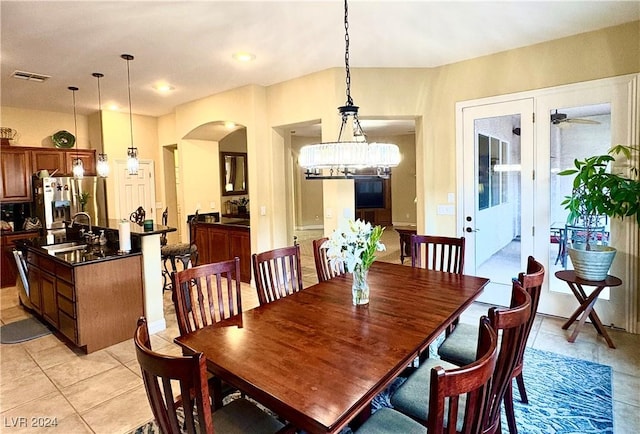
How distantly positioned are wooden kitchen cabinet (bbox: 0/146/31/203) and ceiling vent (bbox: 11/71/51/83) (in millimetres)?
1763

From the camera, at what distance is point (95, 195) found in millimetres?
6621

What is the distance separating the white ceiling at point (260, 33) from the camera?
295cm

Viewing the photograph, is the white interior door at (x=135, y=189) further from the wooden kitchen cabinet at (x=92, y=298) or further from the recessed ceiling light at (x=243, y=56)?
the recessed ceiling light at (x=243, y=56)

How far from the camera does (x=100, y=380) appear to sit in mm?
2852

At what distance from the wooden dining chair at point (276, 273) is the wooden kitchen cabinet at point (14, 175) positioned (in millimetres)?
5490

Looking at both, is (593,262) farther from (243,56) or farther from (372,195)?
(372,195)

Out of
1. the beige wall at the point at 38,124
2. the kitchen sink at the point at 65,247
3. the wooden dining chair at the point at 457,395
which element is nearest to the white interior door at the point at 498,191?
the wooden dining chair at the point at 457,395

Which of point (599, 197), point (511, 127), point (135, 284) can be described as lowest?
point (135, 284)

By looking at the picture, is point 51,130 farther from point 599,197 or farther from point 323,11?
point 599,197

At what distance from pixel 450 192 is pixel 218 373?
12.1 feet

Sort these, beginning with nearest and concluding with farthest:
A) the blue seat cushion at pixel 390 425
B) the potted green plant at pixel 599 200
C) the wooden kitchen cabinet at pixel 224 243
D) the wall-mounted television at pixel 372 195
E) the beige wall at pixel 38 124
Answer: the blue seat cushion at pixel 390 425 → the potted green plant at pixel 599 200 → the wooden kitchen cabinet at pixel 224 243 → the beige wall at pixel 38 124 → the wall-mounted television at pixel 372 195

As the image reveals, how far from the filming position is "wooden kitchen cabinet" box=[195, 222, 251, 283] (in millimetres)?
5492

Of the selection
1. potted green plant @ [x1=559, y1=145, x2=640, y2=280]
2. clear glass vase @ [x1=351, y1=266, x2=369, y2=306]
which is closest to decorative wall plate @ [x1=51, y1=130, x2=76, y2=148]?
clear glass vase @ [x1=351, y1=266, x2=369, y2=306]

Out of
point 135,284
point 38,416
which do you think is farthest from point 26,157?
point 38,416
